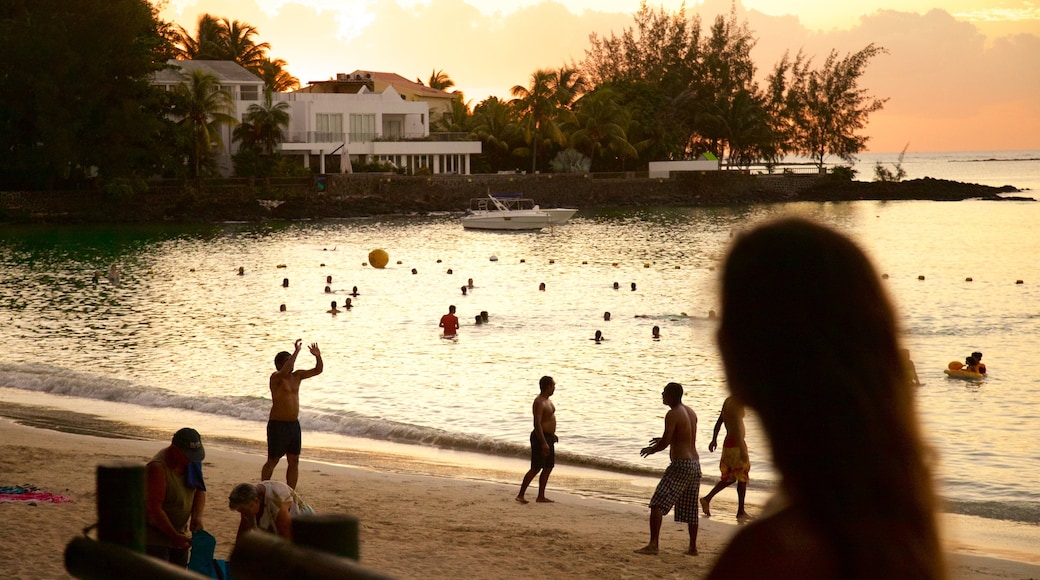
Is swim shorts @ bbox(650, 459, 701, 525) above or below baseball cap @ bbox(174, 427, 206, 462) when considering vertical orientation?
below

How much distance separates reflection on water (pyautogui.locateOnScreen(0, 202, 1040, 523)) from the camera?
64.4 feet

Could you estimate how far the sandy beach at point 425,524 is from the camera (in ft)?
33.8

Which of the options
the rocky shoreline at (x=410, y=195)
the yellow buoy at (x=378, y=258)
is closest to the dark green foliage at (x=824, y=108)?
the rocky shoreline at (x=410, y=195)

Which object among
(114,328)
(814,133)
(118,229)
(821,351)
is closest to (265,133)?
(118,229)

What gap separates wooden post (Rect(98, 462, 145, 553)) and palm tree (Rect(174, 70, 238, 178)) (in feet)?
248

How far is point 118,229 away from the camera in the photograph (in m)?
69.2

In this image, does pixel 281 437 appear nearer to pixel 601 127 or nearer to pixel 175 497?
pixel 175 497

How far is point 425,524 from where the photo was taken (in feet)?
39.7

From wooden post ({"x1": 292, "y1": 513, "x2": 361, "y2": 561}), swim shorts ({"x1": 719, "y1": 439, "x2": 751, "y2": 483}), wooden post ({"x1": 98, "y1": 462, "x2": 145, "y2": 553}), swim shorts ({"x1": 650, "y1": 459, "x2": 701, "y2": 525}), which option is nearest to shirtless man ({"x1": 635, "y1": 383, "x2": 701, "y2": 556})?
swim shorts ({"x1": 650, "y1": 459, "x2": 701, "y2": 525})

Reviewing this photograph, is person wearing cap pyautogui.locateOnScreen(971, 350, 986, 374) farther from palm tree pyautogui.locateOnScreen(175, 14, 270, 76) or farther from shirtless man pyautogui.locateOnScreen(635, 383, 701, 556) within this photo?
palm tree pyautogui.locateOnScreen(175, 14, 270, 76)

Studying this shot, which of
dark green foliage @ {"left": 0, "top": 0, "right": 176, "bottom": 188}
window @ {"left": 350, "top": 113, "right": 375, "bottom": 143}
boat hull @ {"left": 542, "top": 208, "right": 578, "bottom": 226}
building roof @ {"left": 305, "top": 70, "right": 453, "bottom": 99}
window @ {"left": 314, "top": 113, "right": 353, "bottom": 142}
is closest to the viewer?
dark green foliage @ {"left": 0, "top": 0, "right": 176, "bottom": 188}

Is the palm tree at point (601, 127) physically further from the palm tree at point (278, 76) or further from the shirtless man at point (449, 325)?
the shirtless man at point (449, 325)

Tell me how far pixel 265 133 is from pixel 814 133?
6151 centimetres

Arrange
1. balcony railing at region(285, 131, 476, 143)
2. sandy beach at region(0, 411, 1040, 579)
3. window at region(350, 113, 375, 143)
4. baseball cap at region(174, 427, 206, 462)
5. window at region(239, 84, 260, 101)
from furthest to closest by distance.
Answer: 1. window at region(350, 113, 375, 143)
2. balcony railing at region(285, 131, 476, 143)
3. window at region(239, 84, 260, 101)
4. sandy beach at region(0, 411, 1040, 579)
5. baseball cap at region(174, 427, 206, 462)
